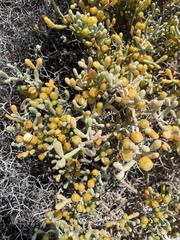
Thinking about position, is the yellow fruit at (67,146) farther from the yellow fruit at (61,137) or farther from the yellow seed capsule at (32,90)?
the yellow seed capsule at (32,90)

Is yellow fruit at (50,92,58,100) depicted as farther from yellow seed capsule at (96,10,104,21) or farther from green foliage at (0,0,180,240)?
yellow seed capsule at (96,10,104,21)

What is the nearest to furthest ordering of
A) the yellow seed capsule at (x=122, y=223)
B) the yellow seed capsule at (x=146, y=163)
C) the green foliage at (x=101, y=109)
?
1. the yellow seed capsule at (x=146, y=163)
2. the green foliage at (x=101, y=109)
3. the yellow seed capsule at (x=122, y=223)

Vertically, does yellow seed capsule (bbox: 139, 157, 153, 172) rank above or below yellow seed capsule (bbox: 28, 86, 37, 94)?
below

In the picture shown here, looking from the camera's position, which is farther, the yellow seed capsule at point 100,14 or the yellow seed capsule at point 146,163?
the yellow seed capsule at point 100,14

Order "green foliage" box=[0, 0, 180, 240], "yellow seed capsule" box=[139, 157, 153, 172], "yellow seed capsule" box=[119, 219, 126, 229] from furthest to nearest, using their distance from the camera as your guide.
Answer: "yellow seed capsule" box=[119, 219, 126, 229], "green foliage" box=[0, 0, 180, 240], "yellow seed capsule" box=[139, 157, 153, 172]

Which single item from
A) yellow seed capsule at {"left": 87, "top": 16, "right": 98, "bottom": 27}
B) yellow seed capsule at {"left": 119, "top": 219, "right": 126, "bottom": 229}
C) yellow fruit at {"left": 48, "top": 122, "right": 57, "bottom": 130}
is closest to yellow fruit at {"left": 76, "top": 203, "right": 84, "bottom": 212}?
yellow seed capsule at {"left": 119, "top": 219, "right": 126, "bottom": 229}

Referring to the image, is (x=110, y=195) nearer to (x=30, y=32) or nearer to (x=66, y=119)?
(x=66, y=119)

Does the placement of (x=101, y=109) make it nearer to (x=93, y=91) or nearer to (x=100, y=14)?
(x=93, y=91)

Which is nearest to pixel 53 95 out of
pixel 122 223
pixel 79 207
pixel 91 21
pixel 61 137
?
pixel 61 137

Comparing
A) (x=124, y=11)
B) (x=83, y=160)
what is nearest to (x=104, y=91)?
(x=83, y=160)

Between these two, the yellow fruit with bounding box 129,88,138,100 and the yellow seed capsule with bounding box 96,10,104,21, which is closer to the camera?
the yellow fruit with bounding box 129,88,138,100

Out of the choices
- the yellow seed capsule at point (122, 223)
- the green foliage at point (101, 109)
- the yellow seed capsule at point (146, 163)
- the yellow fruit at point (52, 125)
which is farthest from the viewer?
the yellow seed capsule at point (122, 223)

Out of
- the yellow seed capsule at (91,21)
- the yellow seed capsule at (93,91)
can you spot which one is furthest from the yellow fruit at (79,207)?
the yellow seed capsule at (91,21)

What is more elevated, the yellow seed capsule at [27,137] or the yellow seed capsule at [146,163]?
the yellow seed capsule at [27,137]
